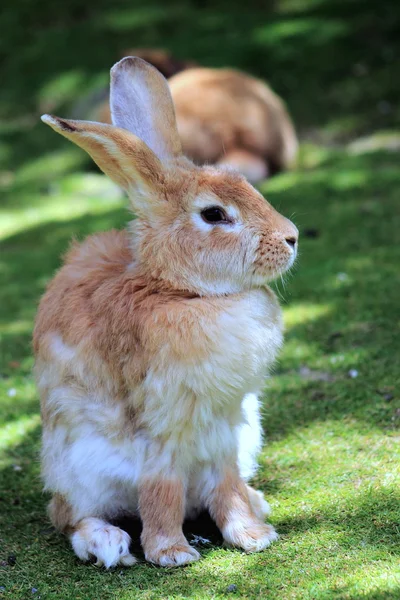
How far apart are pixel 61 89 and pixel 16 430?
6.58 metres

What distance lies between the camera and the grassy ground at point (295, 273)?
10.7 ft

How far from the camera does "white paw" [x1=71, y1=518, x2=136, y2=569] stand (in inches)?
132

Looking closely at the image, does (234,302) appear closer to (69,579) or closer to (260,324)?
(260,324)

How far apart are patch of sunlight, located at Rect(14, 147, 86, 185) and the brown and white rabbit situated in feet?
18.8

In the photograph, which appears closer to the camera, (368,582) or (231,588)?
(368,582)

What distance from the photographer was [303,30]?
34.1 feet

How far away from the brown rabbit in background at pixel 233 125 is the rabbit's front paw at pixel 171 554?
4.96 meters

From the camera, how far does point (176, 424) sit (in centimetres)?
329

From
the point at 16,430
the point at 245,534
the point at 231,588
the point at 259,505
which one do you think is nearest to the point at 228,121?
the point at 16,430

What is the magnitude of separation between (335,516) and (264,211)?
1.19 meters

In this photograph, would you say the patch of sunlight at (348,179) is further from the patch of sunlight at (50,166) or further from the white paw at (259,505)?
the white paw at (259,505)

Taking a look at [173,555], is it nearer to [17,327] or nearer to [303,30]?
[17,327]

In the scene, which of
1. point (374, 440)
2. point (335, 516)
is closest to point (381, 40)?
point (374, 440)

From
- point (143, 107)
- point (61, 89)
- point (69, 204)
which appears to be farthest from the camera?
point (61, 89)
